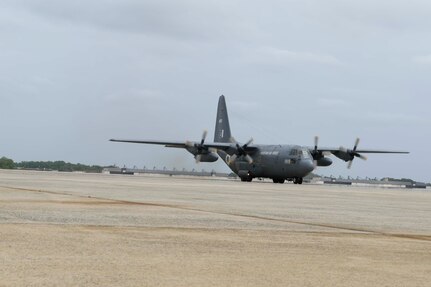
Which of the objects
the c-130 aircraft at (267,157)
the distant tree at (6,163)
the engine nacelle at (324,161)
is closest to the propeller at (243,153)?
the c-130 aircraft at (267,157)

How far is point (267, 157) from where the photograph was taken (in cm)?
6612

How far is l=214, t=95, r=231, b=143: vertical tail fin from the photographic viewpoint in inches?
3219

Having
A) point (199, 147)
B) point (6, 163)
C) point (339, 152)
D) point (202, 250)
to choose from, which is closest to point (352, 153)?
point (339, 152)

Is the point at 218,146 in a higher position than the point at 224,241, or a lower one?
higher

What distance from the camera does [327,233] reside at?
40.3 ft

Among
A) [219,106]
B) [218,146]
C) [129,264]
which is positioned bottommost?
[129,264]

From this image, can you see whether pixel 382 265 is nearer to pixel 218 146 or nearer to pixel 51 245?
pixel 51 245

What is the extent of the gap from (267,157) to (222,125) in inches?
682

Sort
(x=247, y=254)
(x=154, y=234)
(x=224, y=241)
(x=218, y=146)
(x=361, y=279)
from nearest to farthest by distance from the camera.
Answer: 1. (x=361, y=279)
2. (x=247, y=254)
3. (x=224, y=241)
4. (x=154, y=234)
5. (x=218, y=146)

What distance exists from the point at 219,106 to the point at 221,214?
6797 cm

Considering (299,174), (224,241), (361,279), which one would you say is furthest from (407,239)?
(299,174)

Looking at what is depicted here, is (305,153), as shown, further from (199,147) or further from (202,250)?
(202,250)

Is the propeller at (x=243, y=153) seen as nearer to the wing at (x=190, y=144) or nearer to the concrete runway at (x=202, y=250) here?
the wing at (x=190, y=144)

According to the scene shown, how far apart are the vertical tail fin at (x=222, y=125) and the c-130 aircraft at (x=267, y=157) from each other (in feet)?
19.9
